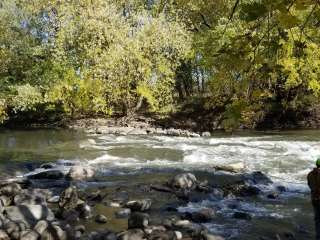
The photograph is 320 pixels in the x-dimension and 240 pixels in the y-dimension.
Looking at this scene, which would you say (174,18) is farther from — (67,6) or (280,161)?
(280,161)

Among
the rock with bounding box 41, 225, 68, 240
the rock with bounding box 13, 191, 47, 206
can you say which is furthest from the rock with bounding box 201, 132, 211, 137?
the rock with bounding box 41, 225, 68, 240

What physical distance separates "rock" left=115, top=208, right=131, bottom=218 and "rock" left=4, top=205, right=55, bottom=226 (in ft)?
3.72

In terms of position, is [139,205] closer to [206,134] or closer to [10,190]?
[10,190]

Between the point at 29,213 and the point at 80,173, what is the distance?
146 inches

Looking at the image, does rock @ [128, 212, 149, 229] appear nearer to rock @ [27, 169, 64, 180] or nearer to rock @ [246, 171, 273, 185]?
rock @ [246, 171, 273, 185]

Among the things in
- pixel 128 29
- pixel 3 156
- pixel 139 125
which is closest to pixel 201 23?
pixel 128 29

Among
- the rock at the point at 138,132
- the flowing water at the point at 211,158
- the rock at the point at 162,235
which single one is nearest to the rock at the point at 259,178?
the flowing water at the point at 211,158

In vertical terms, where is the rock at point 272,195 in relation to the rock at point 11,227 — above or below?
above

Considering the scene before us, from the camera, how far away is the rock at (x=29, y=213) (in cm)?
841

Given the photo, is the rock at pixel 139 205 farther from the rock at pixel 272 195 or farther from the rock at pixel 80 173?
the rock at pixel 80 173

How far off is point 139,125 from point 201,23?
29.6 feet

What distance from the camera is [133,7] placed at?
2938 centimetres

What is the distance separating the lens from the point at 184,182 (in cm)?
1112

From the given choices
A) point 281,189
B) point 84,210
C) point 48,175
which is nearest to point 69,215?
point 84,210
